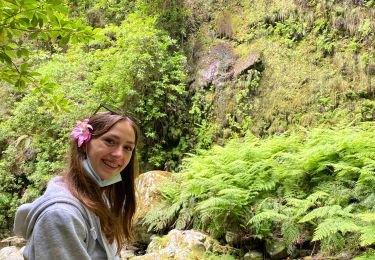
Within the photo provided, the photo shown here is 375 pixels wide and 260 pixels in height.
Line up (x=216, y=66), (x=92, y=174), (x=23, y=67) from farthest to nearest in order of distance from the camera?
(x=216, y=66) → (x=23, y=67) → (x=92, y=174)

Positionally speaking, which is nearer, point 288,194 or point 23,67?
point 23,67

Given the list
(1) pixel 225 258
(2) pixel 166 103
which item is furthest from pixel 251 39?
(1) pixel 225 258

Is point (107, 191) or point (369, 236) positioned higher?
point (107, 191)

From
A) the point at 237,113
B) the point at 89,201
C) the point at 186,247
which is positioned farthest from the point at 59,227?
the point at 237,113

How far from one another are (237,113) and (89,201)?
738 cm

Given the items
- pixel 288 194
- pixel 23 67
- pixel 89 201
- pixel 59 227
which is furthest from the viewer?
pixel 288 194

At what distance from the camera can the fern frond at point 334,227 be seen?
3576 millimetres

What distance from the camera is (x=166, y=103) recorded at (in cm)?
977

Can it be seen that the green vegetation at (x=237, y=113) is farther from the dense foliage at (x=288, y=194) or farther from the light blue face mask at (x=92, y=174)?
the light blue face mask at (x=92, y=174)

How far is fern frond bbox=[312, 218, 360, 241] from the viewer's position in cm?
358

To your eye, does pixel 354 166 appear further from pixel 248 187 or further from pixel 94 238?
pixel 94 238

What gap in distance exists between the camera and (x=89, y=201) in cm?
153

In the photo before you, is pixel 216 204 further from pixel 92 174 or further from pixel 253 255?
pixel 92 174

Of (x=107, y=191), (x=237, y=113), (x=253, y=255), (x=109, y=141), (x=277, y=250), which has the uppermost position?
(x=109, y=141)
